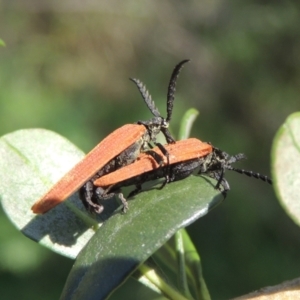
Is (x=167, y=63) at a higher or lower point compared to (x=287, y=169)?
lower

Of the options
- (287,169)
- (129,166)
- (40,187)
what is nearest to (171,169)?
A: (129,166)

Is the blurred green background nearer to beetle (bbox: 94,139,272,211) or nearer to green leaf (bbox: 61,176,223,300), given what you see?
beetle (bbox: 94,139,272,211)

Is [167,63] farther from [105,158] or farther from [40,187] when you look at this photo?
[40,187]

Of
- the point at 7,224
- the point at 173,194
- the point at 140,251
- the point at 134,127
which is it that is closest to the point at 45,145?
the point at 134,127

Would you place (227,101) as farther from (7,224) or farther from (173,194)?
(173,194)

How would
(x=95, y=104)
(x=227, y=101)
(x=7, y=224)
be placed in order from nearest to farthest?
(x=7, y=224) → (x=95, y=104) → (x=227, y=101)

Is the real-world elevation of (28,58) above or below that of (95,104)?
above

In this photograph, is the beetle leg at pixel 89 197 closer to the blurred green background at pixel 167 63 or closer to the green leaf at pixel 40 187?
the green leaf at pixel 40 187
